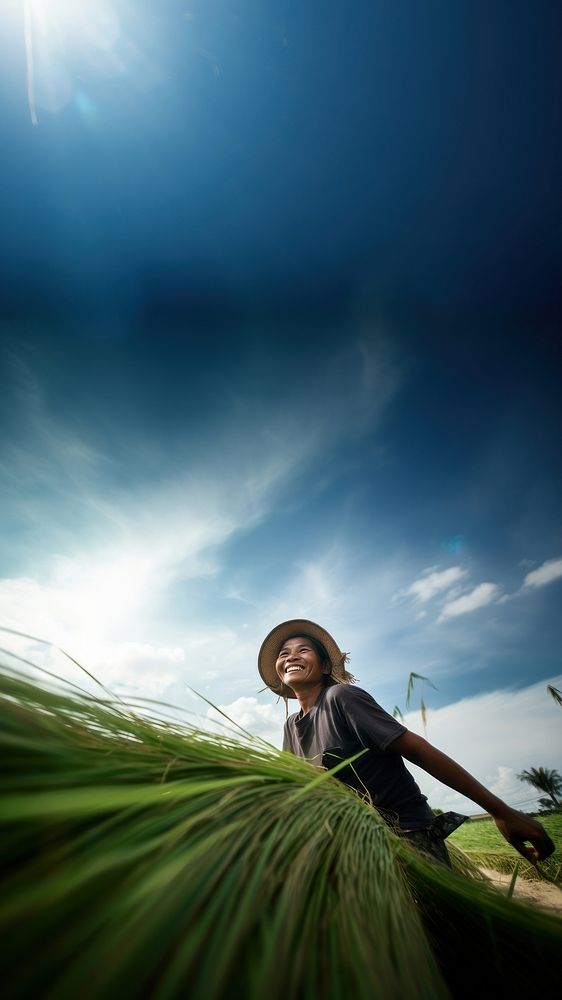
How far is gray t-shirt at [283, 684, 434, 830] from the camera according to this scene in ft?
6.71

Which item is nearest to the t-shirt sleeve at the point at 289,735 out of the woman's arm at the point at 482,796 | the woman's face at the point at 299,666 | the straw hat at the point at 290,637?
the woman's face at the point at 299,666

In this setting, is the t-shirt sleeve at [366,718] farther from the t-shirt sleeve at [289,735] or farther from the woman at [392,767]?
the t-shirt sleeve at [289,735]

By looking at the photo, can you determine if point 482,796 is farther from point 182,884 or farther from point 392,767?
point 182,884

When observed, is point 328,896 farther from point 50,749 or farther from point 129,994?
point 50,749

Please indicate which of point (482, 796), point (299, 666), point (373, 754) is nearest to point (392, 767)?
point (373, 754)

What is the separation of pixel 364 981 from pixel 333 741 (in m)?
2.13

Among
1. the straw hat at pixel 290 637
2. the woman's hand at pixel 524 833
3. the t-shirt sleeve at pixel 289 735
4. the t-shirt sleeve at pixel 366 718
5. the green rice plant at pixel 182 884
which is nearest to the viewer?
the green rice plant at pixel 182 884

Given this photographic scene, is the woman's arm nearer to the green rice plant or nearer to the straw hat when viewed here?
the green rice plant

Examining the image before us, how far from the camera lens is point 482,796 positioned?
1713 millimetres

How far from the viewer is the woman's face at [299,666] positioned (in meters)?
3.35

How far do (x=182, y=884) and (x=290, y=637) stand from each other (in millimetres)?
3948

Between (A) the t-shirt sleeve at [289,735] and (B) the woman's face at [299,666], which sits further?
(B) the woman's face at [299,666]

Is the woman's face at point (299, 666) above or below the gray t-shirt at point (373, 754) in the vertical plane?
above

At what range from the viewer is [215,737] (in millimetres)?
919
